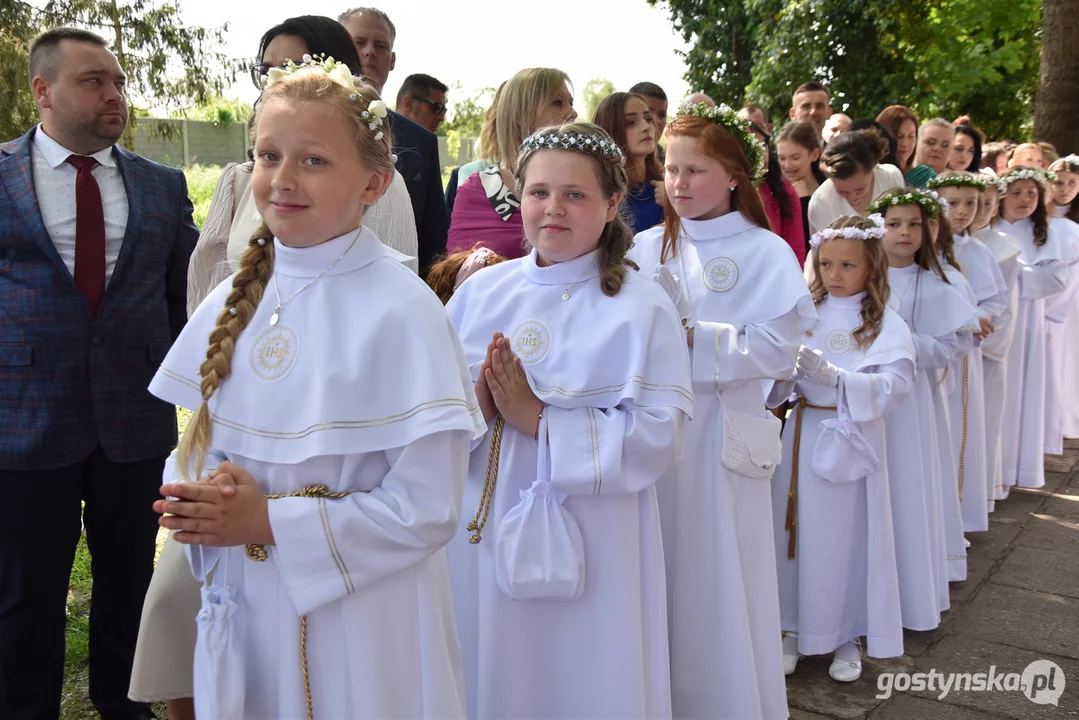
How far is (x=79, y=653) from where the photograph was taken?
13.8ft

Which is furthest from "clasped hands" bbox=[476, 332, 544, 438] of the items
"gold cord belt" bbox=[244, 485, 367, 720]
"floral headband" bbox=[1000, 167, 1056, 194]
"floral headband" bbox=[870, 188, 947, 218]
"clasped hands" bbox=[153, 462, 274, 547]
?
"floral headband" bbox=[1000, 167, 1056, 194]

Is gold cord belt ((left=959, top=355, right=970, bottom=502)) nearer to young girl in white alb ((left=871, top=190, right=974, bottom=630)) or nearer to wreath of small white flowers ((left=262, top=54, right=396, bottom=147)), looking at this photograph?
young girl in white alb ((left=871, top=190, right=974, bottom=630))

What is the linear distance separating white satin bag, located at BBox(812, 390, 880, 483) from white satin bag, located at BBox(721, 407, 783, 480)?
695mm

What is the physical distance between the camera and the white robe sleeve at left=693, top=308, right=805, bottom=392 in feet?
11.1

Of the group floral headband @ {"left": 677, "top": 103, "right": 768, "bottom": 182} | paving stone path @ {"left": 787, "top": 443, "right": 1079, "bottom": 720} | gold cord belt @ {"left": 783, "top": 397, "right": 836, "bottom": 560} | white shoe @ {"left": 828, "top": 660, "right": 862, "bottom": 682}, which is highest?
floral headband @ {"left": 677, "top": 103, "right": 768, "bottom": 182}

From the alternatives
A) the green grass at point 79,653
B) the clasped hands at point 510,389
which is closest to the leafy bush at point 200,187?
the green grass at point 79,653

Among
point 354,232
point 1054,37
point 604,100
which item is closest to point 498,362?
point 354,232

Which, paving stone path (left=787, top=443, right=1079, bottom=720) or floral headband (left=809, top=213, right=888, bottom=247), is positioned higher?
floral headband (left=809, top=213, right=888, bottom=247)

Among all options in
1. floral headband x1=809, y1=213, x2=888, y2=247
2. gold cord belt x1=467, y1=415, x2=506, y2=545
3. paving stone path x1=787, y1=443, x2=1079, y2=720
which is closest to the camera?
gold cord belt x1=467, y1=415, x2=506, y2=545

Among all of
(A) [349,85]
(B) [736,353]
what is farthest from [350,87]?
(B) [736,353]

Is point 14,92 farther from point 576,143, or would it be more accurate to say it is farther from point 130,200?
point 576,143

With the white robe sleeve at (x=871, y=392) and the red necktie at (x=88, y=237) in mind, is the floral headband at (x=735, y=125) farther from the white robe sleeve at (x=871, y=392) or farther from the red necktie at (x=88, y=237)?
the red necktie at (x=88, y=237)

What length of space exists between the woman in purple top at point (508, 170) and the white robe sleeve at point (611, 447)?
1180mm

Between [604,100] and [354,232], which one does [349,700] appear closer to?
[354,232]
